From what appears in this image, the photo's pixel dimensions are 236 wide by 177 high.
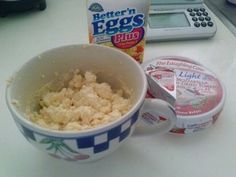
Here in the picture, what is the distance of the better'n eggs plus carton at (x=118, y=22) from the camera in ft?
1.24

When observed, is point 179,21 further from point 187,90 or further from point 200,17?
point 187,90

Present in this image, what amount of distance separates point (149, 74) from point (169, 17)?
0.68 ft

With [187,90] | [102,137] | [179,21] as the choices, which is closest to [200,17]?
[179,21]

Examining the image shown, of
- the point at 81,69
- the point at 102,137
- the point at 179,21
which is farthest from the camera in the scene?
the point at 179,21

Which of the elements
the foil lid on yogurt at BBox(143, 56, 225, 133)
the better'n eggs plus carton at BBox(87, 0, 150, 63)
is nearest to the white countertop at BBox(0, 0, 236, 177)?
the foil lid on yogurt at BBox(143, 56, 225, 133)

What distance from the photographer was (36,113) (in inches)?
A: 13.2

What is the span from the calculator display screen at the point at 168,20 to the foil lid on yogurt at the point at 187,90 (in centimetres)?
11

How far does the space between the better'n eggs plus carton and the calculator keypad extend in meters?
0.17

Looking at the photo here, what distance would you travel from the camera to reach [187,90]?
1.29ft

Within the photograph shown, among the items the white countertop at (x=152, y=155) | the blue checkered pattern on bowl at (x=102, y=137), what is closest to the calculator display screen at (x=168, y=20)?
the white countertop at (x=152, y=155)

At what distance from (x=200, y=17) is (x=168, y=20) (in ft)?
0.19

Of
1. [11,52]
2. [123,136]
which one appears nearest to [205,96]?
[123,136]

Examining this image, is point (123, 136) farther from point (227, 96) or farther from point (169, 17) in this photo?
point (169, 17)

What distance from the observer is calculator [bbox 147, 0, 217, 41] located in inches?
20.8
